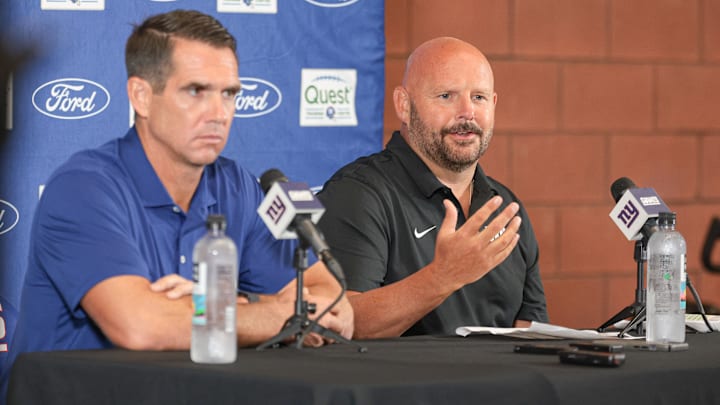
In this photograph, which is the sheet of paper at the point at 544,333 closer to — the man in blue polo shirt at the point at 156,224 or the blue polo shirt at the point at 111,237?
the man in blue polo shirt at the point at 156,224

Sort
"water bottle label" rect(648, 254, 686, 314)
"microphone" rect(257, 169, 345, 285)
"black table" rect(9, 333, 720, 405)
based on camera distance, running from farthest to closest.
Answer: "water bottle label" rect(648, 254, 686, 314) → "microphone" rect(257, 169, 345, 285) → "black table" rect(9, 333, 720, 405)

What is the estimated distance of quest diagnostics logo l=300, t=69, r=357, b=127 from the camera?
3.31 m

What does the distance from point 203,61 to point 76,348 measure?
575mm

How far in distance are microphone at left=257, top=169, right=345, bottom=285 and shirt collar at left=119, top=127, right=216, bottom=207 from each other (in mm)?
392

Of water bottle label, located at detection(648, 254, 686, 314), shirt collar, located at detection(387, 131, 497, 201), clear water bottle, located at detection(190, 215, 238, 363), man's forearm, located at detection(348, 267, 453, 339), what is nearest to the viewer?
clear water bottle, located at detection(190, 215, 238, 363)

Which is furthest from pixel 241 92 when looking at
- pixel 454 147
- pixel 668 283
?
pixel 668 283

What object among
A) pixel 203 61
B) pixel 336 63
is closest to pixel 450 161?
pixel 336 63

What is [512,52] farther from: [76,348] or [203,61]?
[76,348]

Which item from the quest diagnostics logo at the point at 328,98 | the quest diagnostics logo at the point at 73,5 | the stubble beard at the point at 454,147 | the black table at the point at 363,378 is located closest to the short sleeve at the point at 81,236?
the black table at the point at 363,378

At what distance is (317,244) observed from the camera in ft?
6.03

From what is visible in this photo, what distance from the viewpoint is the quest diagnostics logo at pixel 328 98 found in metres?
3.31

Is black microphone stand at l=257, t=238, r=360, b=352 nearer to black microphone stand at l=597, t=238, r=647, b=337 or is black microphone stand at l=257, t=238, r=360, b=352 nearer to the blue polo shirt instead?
the blue polo shirt

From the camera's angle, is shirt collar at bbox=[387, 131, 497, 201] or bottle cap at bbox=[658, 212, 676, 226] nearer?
bottle cap at bbox=[658, 212, 676, 226]

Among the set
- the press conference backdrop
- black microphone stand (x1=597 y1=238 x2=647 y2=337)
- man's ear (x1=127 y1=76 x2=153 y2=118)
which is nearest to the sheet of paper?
black microphone stand (x1=597 y1=238 x2=647 y2=337)
